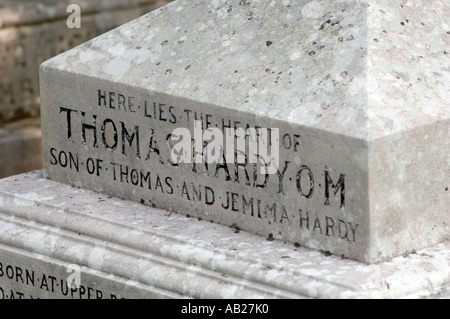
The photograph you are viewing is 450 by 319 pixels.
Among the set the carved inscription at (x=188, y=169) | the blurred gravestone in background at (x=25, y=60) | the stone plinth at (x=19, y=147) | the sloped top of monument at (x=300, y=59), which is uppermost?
the sloped top of monument at (x=300, y=59)

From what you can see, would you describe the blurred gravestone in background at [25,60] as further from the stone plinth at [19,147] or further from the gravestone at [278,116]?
the gravestone at [278,116]

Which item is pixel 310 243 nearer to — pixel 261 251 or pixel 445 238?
pixel 261 251

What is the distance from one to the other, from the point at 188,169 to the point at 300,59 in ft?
1.50

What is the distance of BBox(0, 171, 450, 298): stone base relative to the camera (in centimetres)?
299

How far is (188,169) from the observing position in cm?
339

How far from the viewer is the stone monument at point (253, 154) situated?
302 centimetres

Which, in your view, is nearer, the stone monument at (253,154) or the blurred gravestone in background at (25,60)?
the stone monument at (253,154)

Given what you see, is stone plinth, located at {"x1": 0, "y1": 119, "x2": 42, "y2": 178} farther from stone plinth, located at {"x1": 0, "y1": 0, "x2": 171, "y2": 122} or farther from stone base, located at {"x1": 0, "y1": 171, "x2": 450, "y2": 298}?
stone base, located at {"x1": 0, "y1": 171, "x2": 450, "y2": 298}

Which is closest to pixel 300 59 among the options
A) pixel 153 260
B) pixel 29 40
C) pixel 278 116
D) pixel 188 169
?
pixel 278 116

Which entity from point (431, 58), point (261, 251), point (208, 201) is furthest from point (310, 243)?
point (431, 58)

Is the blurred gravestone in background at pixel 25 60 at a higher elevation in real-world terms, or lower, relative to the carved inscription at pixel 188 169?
lower

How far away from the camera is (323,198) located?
3084 mm

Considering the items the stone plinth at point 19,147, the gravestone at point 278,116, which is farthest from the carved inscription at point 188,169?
the stone plinth at point 19,147
